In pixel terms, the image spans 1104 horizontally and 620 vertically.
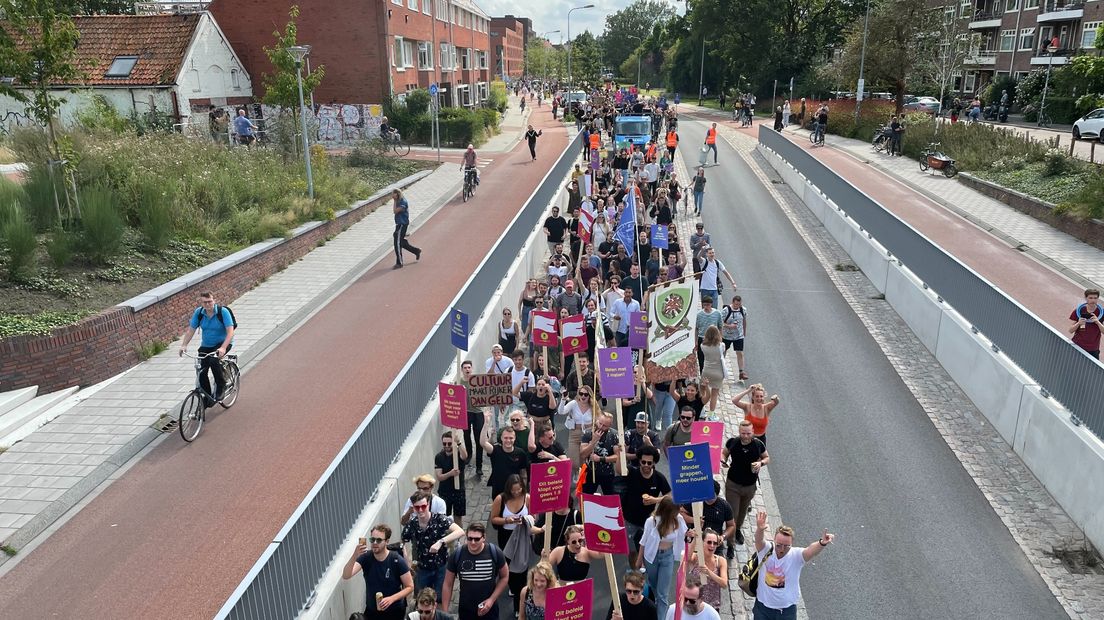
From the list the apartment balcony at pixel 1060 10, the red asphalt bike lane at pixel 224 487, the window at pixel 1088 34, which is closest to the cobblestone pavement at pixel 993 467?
the red asphalt bike lane at pixel 224 487

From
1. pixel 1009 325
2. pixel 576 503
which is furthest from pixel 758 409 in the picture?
pixel 1009 325

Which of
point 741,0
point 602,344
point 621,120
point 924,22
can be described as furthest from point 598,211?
point 741,0

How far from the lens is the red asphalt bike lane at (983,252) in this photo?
54.6 ft

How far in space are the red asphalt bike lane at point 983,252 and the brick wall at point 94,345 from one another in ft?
51.0

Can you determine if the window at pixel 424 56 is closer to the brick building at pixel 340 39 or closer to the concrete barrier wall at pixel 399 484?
the brick building at pixel 340 39

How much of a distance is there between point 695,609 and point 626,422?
5.07 meters

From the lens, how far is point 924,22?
45969 mm

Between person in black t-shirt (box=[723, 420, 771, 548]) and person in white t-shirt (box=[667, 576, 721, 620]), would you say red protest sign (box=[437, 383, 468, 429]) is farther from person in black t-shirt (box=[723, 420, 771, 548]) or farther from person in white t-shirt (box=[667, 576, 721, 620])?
person in white t-shirt (box=[667, 576, 721, 620])

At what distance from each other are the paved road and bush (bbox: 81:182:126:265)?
11.5 m

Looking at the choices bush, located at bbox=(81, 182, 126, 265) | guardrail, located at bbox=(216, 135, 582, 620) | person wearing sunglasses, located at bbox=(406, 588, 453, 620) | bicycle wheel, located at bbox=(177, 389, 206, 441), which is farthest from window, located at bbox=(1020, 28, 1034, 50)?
person wearing sunglasses, located at bbox=(406, 588, 453, 620)

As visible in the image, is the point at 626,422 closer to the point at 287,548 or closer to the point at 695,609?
the point at 695,609

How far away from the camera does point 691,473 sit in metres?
7.07

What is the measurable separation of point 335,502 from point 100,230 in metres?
10.4

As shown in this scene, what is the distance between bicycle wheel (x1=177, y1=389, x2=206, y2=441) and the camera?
10.4m
